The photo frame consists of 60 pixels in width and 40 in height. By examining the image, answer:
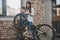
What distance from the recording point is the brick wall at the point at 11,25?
5.25 meters

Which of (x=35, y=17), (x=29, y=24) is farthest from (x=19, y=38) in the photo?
(x=35, y=17)

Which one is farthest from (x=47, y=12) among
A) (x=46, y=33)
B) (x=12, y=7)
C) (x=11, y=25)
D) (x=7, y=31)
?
(x=7, y=31)

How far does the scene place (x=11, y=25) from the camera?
5.31 meters

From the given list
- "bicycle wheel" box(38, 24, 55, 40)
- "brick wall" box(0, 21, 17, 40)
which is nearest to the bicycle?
"bicycle wheel" box(38, 24, 55, 40)

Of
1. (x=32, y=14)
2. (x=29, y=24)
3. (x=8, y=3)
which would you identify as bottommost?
(x=29, y=24)

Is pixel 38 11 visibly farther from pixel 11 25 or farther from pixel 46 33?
pixel 11 25

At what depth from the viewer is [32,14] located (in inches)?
211

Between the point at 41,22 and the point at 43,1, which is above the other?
the point at 43,1

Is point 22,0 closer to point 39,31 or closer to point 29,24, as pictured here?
point 29,24

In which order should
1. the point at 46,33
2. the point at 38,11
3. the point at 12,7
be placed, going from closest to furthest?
the point at 46,33 → the point at 12,7 → the point at 38,11

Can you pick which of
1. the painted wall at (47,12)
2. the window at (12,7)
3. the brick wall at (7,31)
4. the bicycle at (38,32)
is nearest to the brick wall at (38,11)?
the painted wall at (47,12)

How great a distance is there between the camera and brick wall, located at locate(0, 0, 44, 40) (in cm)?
525

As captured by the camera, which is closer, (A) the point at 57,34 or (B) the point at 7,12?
(A) the point at 57,34

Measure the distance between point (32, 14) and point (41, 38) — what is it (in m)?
0.93
